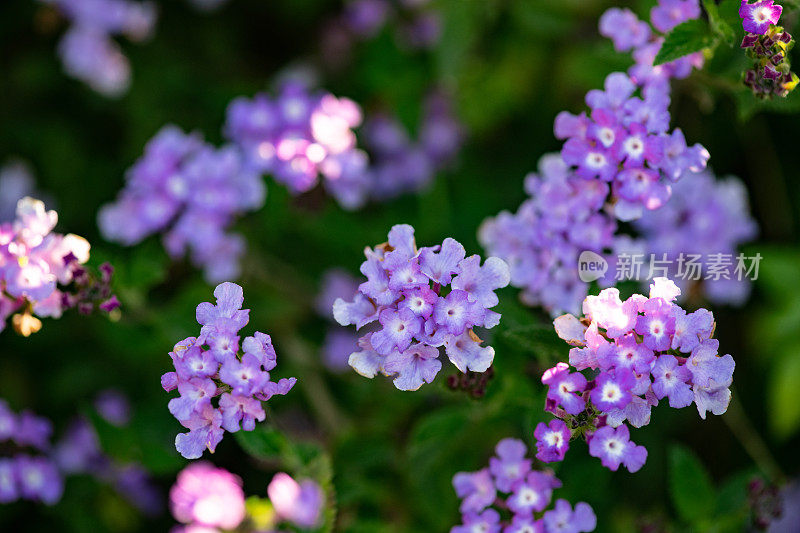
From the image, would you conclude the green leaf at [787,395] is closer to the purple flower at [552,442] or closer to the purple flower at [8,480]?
the purple flower at [552,442]

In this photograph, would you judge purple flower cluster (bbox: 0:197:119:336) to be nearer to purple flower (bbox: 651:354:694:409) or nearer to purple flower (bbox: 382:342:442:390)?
purple flower (bbox: 382:342:442:390)

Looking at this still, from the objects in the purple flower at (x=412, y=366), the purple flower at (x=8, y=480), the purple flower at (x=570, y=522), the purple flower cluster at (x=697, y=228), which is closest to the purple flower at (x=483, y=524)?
the purple flower at (x=570, y=522)

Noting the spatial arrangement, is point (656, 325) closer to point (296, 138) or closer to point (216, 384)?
point (216, 384)

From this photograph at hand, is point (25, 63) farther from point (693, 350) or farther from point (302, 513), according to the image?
point (693, 350)

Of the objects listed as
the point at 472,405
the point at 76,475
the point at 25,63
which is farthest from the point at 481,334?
the point at 25,63

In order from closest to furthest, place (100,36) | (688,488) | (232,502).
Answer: (688,488)
(232,502)
(100,36)

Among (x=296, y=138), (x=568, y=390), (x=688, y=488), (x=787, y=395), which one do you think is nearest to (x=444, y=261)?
(x=568, y=390)
